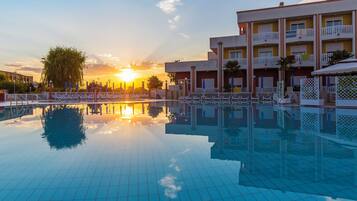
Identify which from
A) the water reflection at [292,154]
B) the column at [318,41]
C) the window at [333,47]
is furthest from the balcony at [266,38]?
the water reflection at [292,154]

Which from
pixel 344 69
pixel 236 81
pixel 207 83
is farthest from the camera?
pixel 207 83

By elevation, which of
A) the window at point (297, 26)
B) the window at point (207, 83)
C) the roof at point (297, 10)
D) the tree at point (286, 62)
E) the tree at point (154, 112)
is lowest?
the tree at point (154, 112)

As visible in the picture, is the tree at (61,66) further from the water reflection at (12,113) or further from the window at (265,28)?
the window at (265,28)

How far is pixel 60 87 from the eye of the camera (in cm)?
3994

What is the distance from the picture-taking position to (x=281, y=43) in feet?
84.5

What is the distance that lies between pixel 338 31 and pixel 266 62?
6.09 meters

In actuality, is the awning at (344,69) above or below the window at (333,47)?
below

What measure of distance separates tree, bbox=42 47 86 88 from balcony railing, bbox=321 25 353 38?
3049 cm

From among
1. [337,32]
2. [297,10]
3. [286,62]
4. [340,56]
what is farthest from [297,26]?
[340,56]

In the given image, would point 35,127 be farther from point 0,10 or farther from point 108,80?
point 108,80

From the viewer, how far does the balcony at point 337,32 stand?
23897mm

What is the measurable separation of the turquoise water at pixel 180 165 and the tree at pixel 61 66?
3226 cm

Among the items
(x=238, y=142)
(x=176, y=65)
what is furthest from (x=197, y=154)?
(x=176, y=65)

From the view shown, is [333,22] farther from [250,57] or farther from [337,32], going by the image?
[250,57]
